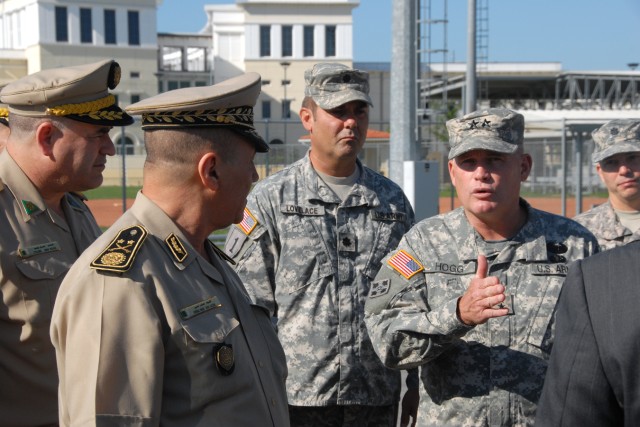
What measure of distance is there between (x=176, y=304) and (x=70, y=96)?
1.80m

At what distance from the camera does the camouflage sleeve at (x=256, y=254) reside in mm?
4715

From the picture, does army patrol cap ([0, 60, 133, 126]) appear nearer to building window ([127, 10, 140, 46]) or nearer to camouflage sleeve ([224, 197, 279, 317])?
camouflage sleeve ([224, 197, 279, 317])

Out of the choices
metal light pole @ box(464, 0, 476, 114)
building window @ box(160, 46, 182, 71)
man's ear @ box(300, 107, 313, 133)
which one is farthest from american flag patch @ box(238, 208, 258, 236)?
building window @ box(160, 46, 182, 71)

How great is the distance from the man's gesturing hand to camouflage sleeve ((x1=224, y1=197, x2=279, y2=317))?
5.02ft

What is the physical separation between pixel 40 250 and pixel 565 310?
2.65m

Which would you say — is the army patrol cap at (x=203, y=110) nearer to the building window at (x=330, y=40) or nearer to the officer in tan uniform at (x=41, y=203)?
the officer in tan uniform at (x=41, y=203)

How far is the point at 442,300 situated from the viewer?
12.4ft

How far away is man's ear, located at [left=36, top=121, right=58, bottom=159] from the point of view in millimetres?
4055

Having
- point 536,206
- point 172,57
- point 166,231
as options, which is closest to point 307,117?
point 166,231

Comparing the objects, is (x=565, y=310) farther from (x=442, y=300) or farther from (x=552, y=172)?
(x=552, y=172)

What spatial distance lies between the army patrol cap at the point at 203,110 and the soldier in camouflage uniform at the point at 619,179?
3409 millimetres

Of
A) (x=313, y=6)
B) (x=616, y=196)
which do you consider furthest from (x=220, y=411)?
(x=313, y=6)

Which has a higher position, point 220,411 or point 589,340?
point 589,340

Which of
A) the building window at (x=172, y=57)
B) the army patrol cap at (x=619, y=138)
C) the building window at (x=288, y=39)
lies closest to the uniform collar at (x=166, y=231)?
the army patrol cap at (x=619, y=138)
